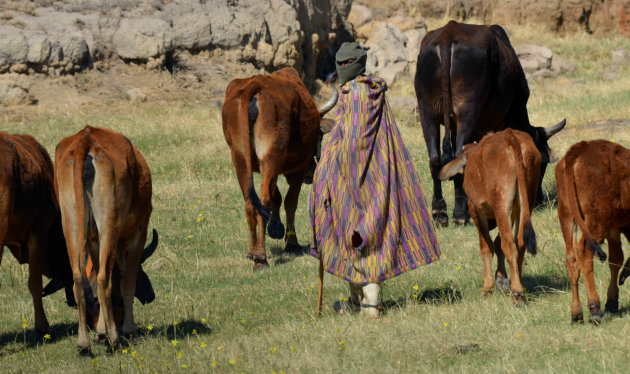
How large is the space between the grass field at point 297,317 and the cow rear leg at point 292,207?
198 millimetres

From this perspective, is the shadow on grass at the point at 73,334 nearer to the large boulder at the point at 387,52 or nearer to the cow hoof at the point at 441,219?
the cow hoof at the point at 441,219

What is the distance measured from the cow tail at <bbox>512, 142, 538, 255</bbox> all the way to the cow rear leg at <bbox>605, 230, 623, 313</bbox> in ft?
1.92

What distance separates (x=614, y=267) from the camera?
6.64 meters

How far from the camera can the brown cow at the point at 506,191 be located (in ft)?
23.4

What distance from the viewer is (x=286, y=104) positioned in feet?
33.1

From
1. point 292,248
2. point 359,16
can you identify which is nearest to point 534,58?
point 359,16

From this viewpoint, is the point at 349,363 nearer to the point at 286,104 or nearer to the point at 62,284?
the point at 62,284

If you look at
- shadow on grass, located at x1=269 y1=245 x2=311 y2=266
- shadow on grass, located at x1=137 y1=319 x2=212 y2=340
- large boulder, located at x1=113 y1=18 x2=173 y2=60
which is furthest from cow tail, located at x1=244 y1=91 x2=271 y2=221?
large boulder, located at x1=113 y1=18 x2=173 y2=60

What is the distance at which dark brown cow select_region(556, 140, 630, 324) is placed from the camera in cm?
622

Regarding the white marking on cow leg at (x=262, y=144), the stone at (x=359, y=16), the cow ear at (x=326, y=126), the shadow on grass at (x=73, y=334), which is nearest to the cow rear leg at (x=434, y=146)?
the cow ear at (x=326, y=126)

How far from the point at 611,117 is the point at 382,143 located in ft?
35.6

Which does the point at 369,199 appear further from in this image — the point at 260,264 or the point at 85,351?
the point at 260,264

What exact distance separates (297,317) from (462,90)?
4.36m

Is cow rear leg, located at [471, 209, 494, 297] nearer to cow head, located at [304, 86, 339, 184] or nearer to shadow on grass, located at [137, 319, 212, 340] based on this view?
shadow on grass, located at [137, 319, 212, 340]
